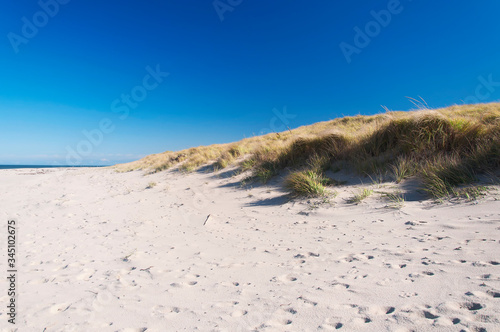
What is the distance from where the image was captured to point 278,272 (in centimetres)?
213

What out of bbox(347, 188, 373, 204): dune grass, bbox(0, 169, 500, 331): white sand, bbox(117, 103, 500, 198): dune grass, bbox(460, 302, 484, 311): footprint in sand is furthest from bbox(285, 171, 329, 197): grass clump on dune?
bbox(460, 302, 484, 311): footprint in sand

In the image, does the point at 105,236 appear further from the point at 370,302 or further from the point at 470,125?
the point at 470,125

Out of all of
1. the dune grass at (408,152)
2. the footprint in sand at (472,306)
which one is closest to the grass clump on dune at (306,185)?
the dune grass at (408,152)

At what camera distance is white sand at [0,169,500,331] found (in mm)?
1417

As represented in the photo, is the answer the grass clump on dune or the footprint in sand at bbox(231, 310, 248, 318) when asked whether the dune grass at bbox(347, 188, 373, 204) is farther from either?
the footprint in sand at bbox(231, 310, 248, 318)

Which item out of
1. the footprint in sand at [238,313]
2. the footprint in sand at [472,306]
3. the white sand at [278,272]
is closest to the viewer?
the footprint in sand at [472,306]

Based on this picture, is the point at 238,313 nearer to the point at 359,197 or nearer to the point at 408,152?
the point at 359,197

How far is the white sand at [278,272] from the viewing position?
1.42 metres

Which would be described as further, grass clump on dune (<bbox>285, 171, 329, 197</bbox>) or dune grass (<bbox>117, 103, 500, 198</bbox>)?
grass clump on dune (<bbox>285, 171, 329, 197</bbox>)

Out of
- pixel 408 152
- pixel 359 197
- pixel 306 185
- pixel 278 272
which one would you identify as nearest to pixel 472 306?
pixel 278 272

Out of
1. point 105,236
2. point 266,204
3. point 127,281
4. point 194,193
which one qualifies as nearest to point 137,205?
point 194,193

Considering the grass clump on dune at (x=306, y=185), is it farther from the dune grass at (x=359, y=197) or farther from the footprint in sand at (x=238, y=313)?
the footprint in sand at (x=238, y=313)

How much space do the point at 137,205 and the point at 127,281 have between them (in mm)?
3980

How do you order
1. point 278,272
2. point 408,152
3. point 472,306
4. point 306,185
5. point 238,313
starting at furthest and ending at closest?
point 408,152
point 306,185
point 278,272
point 238,313
point 472,306
